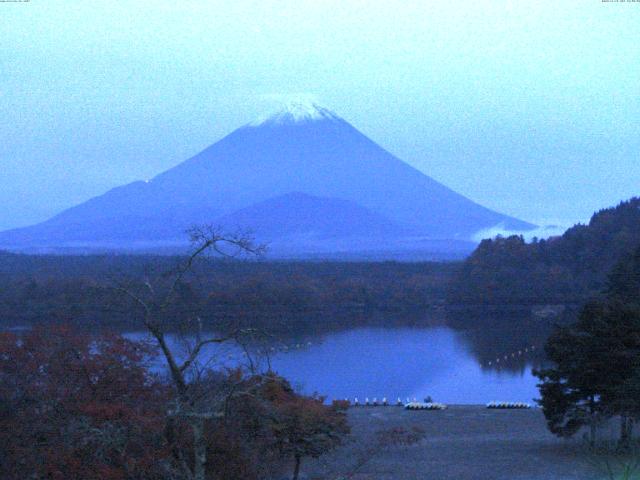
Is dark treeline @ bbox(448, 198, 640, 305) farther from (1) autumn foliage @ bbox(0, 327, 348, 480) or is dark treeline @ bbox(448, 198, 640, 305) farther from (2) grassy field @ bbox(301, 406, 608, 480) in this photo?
(1) autumn foliage @ bbox(0, 327, 348, 480)

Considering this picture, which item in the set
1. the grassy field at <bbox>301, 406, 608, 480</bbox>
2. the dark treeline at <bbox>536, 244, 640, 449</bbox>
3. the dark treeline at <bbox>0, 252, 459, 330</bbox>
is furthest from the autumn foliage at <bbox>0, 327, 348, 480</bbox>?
the dark treeline at <bbox>0, 252, 459, 330</bbox>

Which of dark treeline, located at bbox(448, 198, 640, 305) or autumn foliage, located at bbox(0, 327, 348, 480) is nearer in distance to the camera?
autumn foliage, located at bbox(0, 327, 348, 480)

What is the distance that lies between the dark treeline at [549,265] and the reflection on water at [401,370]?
11174 millimetres

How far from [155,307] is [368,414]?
7.36 meters

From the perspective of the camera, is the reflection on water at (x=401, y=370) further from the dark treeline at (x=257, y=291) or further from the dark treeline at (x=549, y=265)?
the dark treeline at (x=549, y=265)

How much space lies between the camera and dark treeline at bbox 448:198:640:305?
121ft

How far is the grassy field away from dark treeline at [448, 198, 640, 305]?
2399 centimetres

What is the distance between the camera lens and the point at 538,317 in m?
34.2

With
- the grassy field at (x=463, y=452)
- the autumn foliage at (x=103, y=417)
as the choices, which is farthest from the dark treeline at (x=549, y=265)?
the autumn foliage at (x=103, y=417)

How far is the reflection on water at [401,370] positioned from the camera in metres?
17.2

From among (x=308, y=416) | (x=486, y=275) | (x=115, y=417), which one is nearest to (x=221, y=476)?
(x=115, y=417)

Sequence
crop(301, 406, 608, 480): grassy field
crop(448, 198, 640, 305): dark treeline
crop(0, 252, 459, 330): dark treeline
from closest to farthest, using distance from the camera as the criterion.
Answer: crop(301, 406, 608, 480): grassy field
crop(0, 252, 459, 330): dark treeline
crop(448, 198, 640, 305): dark treeline

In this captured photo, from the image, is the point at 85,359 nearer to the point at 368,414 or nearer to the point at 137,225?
the point at 368,414

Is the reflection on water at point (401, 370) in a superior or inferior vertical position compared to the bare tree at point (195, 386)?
inferior
